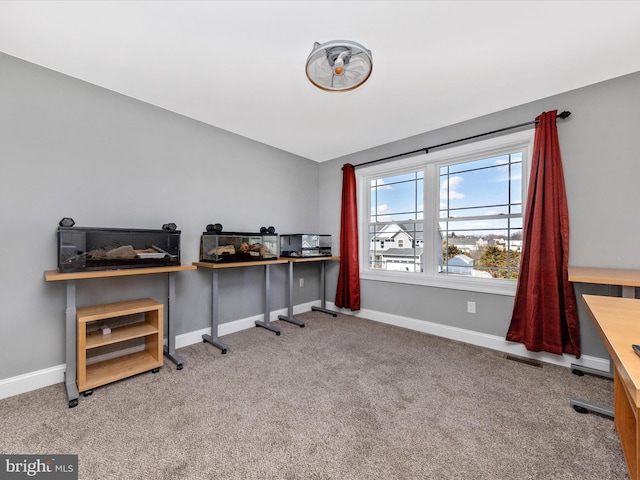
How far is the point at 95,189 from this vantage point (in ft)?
7.17

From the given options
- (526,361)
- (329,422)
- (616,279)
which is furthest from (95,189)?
(526,361)

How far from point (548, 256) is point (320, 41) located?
2.42 meters

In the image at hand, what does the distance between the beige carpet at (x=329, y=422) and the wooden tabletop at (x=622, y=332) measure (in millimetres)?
738

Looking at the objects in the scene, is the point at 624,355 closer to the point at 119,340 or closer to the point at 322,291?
the point at 119,340

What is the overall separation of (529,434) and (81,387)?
2.74 meters

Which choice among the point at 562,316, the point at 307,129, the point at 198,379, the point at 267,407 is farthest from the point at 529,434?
the point at 307,129

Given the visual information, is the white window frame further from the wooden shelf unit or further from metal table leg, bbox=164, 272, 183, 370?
the wooden shelf unit

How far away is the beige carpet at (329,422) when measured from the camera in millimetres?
1284

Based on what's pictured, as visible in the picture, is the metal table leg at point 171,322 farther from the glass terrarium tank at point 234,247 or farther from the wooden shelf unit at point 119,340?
the glass terrarium tank at point 234,247

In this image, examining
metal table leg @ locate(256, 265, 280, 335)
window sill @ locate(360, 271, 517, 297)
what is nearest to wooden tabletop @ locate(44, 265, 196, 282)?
metal table leg @ locate(256, 265, 280, 335)

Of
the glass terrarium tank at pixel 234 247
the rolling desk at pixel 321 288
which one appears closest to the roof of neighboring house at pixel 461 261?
the rolling desk at pixel 321 288

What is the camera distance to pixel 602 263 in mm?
2152

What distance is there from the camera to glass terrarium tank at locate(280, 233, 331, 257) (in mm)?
3449

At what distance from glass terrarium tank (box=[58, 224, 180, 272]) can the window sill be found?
2.40m
